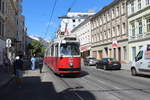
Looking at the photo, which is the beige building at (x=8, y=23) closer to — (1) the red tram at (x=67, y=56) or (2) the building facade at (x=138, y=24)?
(1) the red tram at (x=67, y=56)

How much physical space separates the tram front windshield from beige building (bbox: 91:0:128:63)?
15.0 metres

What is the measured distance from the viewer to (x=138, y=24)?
113 ft

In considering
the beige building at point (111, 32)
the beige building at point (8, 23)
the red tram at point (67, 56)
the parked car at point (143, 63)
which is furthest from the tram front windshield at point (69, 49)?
the beige building at point (8, 23)

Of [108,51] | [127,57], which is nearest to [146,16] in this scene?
[127,57]

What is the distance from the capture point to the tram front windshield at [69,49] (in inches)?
690

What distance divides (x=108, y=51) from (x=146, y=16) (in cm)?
1482

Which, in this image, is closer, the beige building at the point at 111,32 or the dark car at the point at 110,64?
the dark car at the point at 110,64

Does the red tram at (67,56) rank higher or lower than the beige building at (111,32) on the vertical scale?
lower

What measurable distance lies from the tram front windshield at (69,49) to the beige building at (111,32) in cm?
1500

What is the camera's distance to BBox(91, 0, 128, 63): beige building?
38750mm

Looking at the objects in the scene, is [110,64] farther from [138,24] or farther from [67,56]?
[67,56]

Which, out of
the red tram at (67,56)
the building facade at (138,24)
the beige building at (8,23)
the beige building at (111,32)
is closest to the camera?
the red tram at (67,56)

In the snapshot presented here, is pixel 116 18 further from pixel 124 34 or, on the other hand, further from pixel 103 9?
pixel 103 9

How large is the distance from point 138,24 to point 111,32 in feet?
32.0
